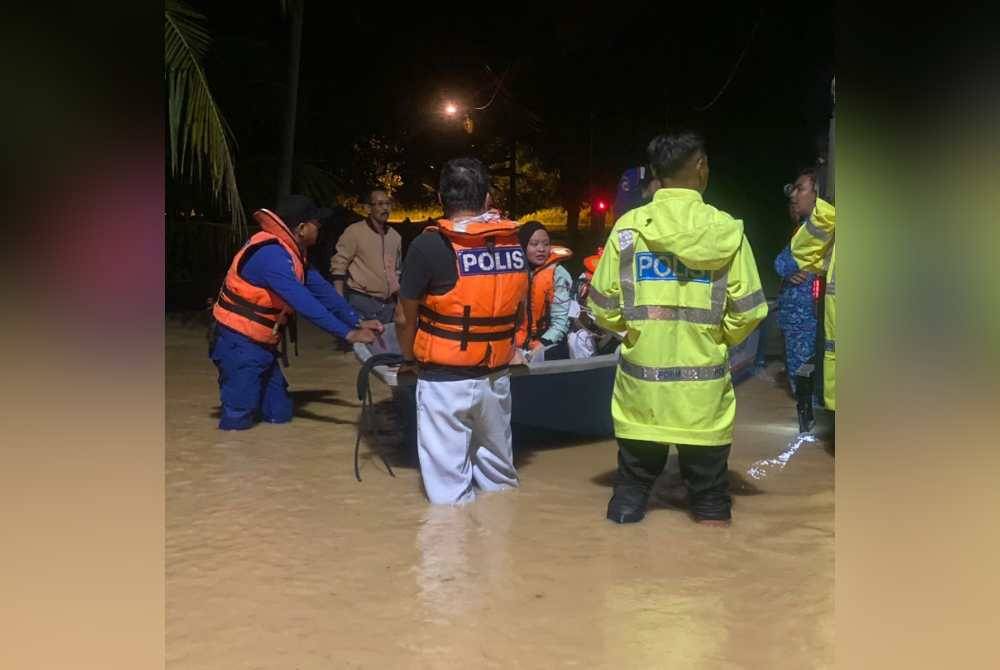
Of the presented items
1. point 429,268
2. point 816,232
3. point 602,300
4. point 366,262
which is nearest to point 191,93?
point 366,262

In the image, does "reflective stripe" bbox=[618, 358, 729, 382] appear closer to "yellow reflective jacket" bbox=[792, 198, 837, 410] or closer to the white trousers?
the white trousers

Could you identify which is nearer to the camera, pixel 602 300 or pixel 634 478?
pixel 602 300

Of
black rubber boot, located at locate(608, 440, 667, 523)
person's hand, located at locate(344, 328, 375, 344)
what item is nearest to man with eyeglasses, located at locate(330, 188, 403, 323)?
person's hand, located at locate(344, 328, 375, 344)

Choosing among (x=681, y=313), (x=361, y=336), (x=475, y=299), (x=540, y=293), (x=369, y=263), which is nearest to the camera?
(x=681, y=313)

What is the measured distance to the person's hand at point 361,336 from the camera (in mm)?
6711

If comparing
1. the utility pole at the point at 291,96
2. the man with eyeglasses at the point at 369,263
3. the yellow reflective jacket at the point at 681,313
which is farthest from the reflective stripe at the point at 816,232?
the utility pole at the point at 291,96

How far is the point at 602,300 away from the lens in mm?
5234

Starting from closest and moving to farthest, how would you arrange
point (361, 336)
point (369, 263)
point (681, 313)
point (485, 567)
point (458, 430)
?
point (485, 567) < point (681, 313) < point (458, 430) < point (361, 336) < point (369, 263)

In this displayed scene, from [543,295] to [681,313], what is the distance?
2.27m

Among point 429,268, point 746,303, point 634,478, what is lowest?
point 634,478

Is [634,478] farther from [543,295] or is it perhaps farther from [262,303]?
[262,303]

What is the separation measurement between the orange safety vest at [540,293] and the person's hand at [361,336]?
91cm
